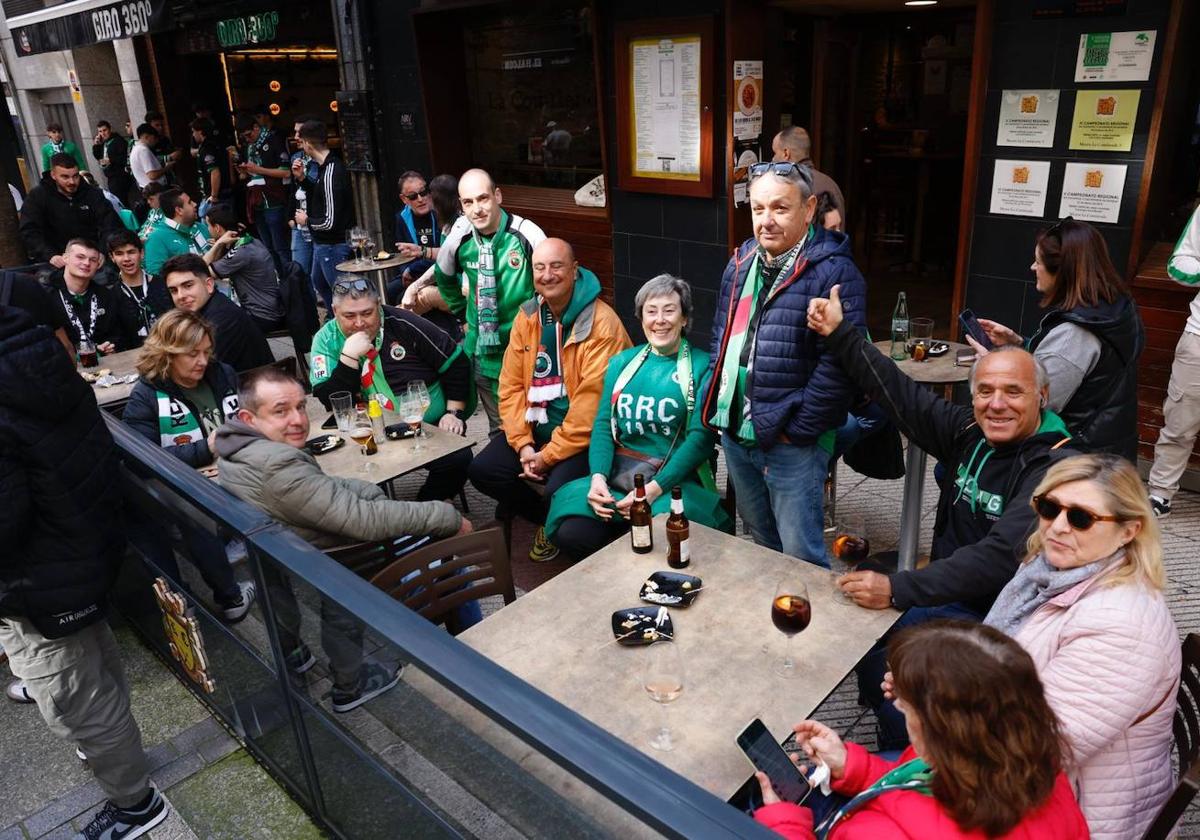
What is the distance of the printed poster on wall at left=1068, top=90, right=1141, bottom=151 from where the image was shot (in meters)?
4.39

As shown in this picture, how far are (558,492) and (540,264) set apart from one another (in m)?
1.12

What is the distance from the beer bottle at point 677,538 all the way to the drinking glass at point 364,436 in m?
1.58

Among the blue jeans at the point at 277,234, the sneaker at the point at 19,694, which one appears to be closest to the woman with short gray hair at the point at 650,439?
the sneaker at the point at 19,694

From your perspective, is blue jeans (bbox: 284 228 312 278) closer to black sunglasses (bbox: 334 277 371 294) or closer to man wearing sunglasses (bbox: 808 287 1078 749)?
black sunglasses (bbox: 334 277 371 294)

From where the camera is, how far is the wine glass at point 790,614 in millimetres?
2240

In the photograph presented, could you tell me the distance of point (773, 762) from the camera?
1.90 m

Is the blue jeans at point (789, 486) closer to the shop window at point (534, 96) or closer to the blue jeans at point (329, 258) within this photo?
the shop window at point (534, 96)

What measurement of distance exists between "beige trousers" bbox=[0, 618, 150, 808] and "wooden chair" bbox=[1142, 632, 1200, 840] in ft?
10.0

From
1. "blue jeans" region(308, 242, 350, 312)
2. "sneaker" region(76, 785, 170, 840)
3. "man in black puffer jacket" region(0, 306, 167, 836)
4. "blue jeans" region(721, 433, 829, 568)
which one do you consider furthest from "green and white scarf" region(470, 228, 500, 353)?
"blue jeans" region(308, 242, 350, 312)

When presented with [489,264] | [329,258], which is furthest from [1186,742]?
[329,258]

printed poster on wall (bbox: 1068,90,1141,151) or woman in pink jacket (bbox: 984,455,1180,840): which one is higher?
printed poster on wall (bbox: 1068,90,1141,151)

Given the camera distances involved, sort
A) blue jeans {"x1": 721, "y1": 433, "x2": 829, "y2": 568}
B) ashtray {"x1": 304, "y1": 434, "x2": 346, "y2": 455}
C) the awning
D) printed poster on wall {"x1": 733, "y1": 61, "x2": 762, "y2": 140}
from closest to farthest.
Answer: blue jeans {"x1": 721, "y1": 433, "x2": 829, "y2": 568}, ashtray {"x1": 304, "y1": 434, "x2": 346, "y2": 455}, printed poster on wall {"x1": 733, "y1": 61, "x2": 762, "y2": 140}, the awning

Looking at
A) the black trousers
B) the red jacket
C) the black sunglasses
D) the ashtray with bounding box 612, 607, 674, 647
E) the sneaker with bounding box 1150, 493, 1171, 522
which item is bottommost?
the sneaker with bounding box 1150, 493, 1171, 522

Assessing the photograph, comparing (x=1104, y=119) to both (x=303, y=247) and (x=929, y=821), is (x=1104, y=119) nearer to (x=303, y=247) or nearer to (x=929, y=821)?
(x=929, y=821)
